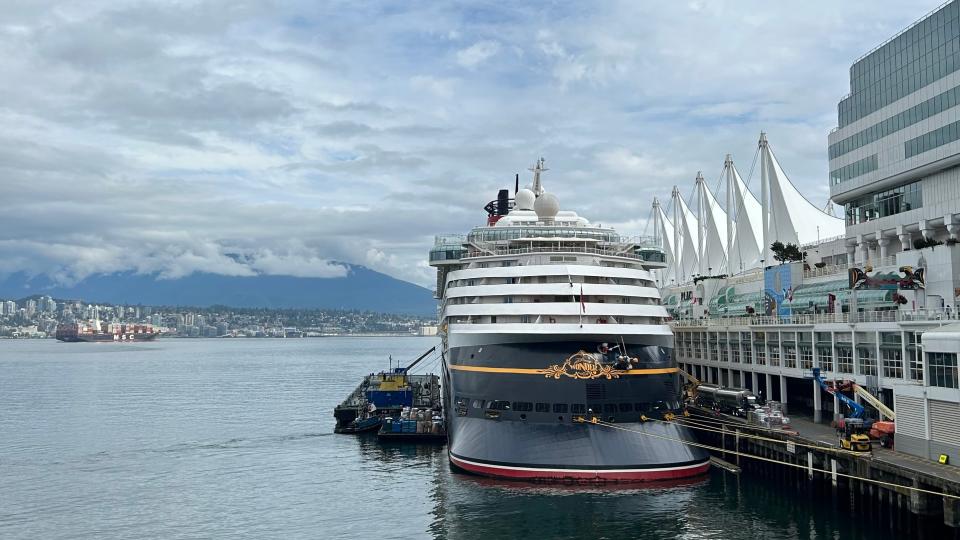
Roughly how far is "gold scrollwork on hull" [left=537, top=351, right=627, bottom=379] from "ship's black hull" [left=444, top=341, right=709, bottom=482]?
1.8 inches

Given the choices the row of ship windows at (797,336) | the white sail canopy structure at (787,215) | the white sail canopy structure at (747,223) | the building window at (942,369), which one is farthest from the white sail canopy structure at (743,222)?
the building window at (942,369)

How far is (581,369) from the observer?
37719 millimetres

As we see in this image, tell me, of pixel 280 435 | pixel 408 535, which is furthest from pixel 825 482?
pixel 280 435

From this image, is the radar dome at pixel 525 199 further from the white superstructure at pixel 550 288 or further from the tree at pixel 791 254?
the tree at pixel 791 254

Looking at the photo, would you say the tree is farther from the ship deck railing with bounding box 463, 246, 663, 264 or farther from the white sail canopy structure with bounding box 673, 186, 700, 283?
the white sail canopy structure with bounding box 673, 186, 700, 283

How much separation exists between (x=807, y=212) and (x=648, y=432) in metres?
44.8

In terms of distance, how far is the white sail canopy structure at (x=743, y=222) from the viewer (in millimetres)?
82688

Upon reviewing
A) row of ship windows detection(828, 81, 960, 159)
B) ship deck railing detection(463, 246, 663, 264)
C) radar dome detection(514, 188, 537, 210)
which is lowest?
ship deck railing detection(463, 246, 663, 264)

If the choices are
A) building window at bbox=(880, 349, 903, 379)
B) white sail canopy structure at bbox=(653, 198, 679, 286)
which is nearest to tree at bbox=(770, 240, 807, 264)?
building window at bbox=(880, 349, 903, 379)

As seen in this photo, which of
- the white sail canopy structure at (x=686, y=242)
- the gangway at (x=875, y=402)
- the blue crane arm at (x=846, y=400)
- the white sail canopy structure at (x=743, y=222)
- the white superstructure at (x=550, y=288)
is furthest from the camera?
the white sail canopy structure at (x=686, y=242)

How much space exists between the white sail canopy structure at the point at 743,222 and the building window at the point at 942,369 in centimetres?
5085

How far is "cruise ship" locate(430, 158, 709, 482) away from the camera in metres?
36.6

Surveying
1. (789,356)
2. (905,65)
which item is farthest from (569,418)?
(905,65)

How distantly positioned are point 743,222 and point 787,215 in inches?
397
